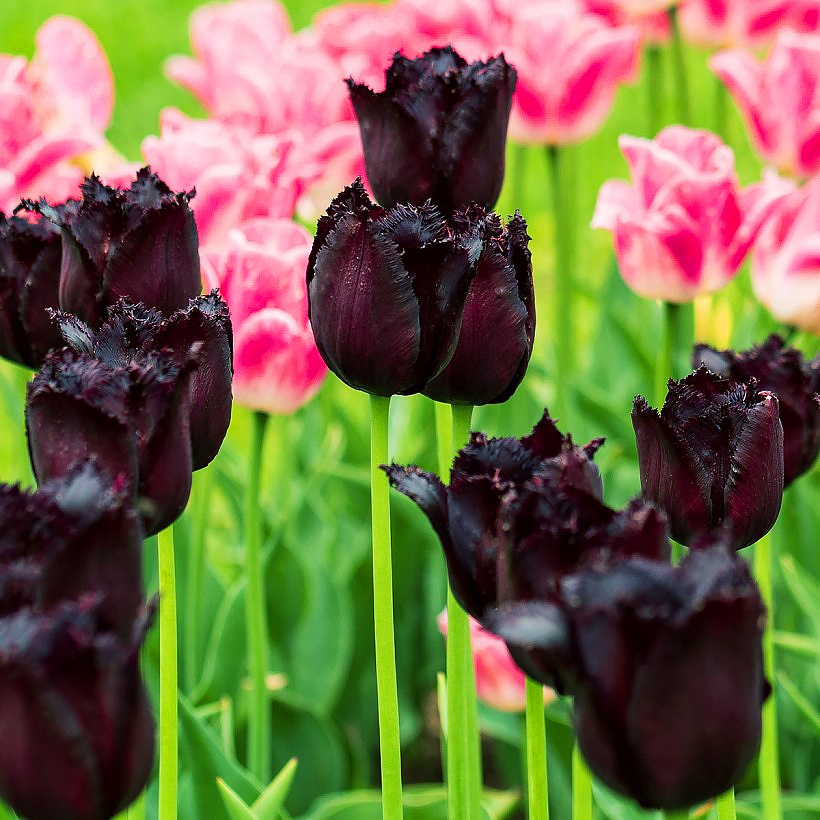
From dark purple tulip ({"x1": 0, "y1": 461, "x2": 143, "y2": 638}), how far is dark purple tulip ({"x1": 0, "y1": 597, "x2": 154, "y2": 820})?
1.3 inches

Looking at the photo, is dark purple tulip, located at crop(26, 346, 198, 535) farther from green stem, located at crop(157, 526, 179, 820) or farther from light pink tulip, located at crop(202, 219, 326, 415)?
light pink tulip, located at crop(202, 219, 326, 415)

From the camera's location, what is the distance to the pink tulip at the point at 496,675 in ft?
4.56

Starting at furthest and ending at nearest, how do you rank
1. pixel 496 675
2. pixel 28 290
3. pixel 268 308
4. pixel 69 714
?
pixel 496 675
pixel 268 308
pixel 28 290
pixel 69 714

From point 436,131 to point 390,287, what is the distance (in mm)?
250

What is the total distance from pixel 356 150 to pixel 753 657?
1203 millimetres

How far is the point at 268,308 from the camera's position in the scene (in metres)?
1.24

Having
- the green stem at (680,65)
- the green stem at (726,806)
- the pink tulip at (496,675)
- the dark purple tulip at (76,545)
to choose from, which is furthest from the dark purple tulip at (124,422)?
the green stem at (680,65)

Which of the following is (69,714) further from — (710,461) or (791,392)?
(791,392)

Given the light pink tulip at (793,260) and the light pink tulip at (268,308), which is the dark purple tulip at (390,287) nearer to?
the light pink tulip at (268,308)

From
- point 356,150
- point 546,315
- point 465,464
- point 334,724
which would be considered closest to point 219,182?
point 356,150

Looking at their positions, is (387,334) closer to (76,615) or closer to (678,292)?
(76,615)

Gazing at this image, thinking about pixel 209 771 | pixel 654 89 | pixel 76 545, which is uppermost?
pixel 654 89

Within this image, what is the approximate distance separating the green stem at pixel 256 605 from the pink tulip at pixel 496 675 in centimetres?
19

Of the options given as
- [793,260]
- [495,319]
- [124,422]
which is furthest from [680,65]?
[124,422]
